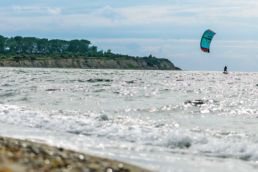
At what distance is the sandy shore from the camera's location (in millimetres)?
10328

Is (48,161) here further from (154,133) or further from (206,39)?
(206,39)

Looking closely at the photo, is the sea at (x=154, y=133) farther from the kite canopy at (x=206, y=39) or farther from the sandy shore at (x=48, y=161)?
the kite canopy at (x=206, y=39)

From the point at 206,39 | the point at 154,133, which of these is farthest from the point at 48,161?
the point at 206,39

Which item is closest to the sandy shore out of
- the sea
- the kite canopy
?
the sea

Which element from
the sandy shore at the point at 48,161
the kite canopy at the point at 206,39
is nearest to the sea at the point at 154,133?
the sandy shore at the point at 48,161

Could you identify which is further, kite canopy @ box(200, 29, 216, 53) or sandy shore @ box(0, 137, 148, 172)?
kite canopy @ box(200, 29, 216, 53)

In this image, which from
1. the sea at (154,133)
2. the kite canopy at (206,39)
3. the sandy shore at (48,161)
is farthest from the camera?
the kite canopy at (206,39)

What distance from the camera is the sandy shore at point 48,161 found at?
33.9ft

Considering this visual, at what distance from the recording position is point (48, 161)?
11.2 meters

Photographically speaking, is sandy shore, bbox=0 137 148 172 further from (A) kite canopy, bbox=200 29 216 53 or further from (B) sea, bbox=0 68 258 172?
(A) kite canopy, bbox=200 29 216 53

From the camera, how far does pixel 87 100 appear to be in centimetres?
3634

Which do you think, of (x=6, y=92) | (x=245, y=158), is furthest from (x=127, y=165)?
(x=6, y=92)

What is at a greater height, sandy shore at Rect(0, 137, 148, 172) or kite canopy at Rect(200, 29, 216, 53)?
kite canopy at Rect(200, 29, 216, 53)

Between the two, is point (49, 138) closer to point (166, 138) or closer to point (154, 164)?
point (166, 138)
